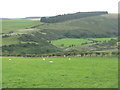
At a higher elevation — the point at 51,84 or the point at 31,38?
the point at 51,84

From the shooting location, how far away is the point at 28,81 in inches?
1166

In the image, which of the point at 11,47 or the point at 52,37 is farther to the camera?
the point at 52,37

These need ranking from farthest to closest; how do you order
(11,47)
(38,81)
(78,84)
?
(11,47)
(38,81)
(78,84)

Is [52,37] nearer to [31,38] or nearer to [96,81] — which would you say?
[31,38]

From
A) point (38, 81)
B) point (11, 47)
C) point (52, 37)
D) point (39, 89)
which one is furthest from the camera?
point (52, 37)

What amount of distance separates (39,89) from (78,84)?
4.68 metres

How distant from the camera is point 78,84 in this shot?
27.4 metres

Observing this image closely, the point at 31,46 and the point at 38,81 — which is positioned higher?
the point at 38,81

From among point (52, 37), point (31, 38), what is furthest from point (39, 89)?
point (52, 37)

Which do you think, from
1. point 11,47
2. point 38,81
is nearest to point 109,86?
point 38,81

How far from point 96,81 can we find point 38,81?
704 centimetres

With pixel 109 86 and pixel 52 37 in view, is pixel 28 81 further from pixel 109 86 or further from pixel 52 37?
pixel 52 37

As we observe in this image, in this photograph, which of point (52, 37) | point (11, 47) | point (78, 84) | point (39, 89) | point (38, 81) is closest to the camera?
point (39, 89)

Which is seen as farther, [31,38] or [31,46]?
[31,38]
